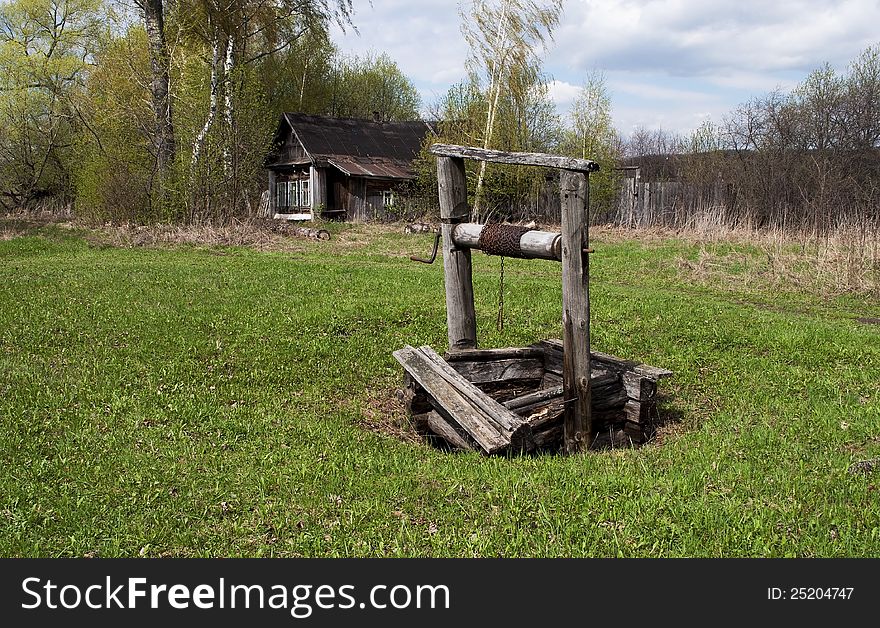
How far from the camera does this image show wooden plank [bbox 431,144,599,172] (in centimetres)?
538

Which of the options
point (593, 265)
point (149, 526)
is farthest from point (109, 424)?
point (593, 265)

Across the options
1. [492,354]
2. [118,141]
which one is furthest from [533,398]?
[118,141]

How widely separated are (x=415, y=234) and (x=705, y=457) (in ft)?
65.4

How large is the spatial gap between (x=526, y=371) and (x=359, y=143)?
29.2 metres

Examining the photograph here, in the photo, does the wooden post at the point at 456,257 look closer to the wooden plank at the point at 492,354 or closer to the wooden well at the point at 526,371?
the wooden well at the point at 526,371

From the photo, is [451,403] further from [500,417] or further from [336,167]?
[336,167]

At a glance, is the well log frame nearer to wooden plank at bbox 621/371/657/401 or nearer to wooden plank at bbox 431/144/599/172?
wooden plank at bbox 431/144/599/172

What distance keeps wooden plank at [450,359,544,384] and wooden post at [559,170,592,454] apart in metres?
0.99

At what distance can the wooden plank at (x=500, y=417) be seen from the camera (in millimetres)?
5480

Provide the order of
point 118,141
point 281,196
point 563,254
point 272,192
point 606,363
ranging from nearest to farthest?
point 563,254, point 606,363, point 118,141, point 281,196, point 272,192

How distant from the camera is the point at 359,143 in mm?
34688

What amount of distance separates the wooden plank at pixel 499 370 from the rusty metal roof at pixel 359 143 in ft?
81.3

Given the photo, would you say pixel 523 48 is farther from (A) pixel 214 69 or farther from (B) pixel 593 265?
(B) pixel 593 265

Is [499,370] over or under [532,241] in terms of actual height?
under
